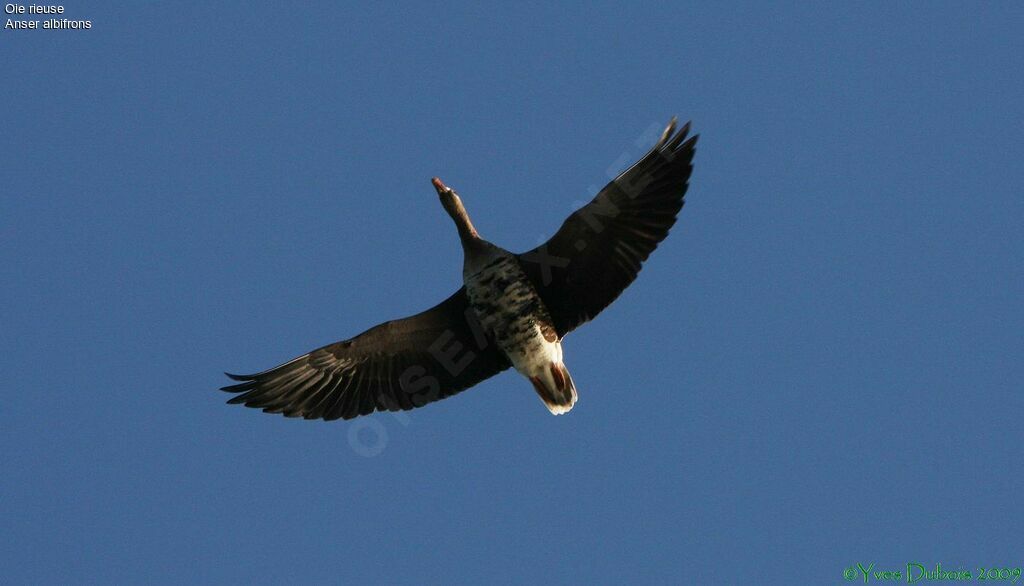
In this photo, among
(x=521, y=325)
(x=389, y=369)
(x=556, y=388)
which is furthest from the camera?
(x=389, y=369)

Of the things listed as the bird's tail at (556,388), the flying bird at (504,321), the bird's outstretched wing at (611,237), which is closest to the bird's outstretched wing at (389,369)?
the flying bird at (504,321)

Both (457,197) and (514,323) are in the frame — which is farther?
(457,197)

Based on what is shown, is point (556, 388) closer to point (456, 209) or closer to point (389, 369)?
point (389, 369)

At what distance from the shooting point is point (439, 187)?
43.4ft

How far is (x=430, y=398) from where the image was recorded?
12.4 metres

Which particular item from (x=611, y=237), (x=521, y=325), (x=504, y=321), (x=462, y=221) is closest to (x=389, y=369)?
(x=504, y=321)

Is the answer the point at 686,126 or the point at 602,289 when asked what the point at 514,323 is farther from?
the point at 686,126

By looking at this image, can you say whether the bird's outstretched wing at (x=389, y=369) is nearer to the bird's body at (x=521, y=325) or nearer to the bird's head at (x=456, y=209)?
the bird's body at (x=521, y=325)

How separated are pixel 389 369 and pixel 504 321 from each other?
1.51 m

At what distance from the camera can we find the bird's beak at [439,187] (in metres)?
13.2

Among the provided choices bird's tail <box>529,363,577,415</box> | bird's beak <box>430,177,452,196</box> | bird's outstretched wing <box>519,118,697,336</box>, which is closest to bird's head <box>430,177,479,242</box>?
bird's beak <box>430,177,452,196</box>

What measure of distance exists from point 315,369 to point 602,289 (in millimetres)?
3215

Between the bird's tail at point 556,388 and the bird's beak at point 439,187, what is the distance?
2.53 m

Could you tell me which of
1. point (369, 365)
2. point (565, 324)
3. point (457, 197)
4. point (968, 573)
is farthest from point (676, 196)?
point (968, 573)
